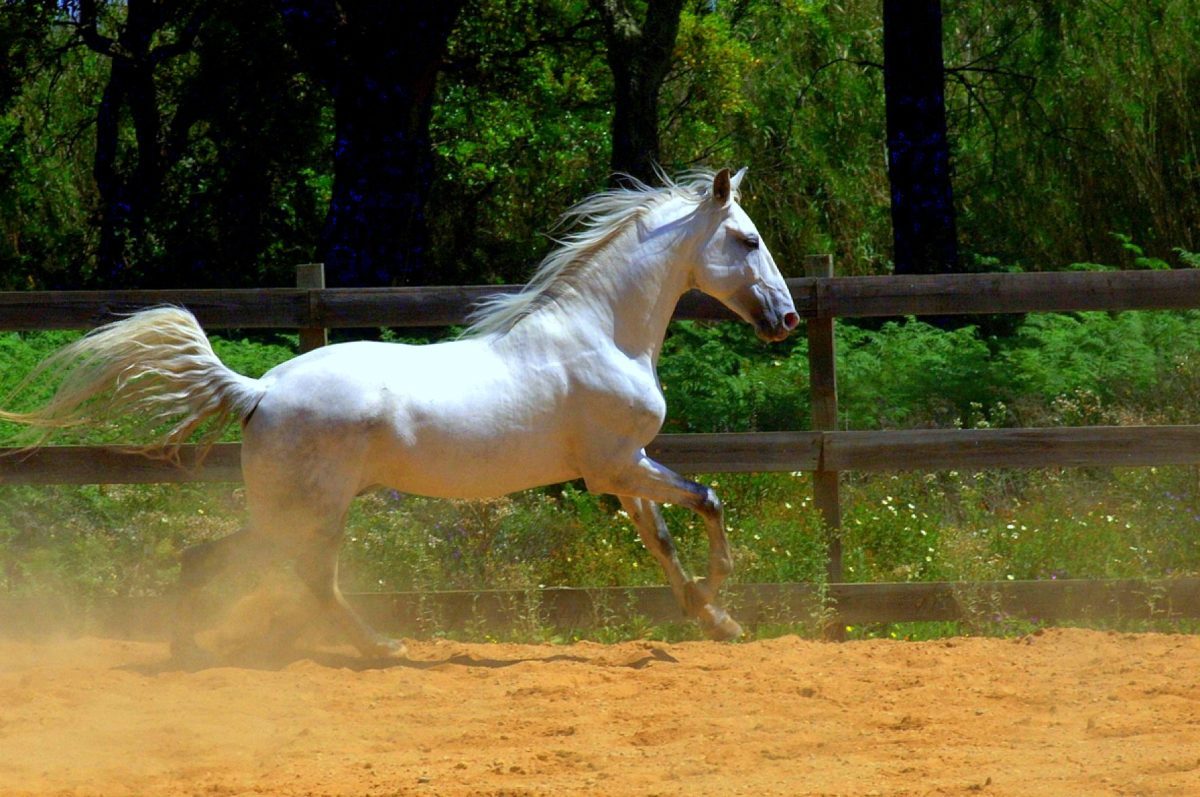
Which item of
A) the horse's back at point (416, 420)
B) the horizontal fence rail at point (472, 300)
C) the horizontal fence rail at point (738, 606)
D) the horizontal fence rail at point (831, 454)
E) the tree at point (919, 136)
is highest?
the tree at point (919, 136)

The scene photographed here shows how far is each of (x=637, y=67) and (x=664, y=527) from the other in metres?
6.28

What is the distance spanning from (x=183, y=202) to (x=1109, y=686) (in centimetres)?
1280

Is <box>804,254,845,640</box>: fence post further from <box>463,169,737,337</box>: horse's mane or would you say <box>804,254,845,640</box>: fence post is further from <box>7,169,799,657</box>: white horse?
<box>463,169,737,337</box>: horse's mane

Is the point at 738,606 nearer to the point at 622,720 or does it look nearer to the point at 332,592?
the point at 622,720

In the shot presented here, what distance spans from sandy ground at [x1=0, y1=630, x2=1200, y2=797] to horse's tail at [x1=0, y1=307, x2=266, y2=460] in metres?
1.07

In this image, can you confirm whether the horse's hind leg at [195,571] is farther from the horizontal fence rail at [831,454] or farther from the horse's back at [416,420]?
the horizontal fence rail at [831,454]

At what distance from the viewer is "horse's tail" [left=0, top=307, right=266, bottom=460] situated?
18.6ft

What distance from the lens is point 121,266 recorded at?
1503 cm

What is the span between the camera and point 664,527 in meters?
6.35

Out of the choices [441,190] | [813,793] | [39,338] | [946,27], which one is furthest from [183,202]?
[813,793]

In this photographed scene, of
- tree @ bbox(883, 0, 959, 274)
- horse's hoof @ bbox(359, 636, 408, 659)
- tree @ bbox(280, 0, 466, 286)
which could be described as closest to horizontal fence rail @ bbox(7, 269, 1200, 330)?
horse's hoof @ bbox(359, 636, 408, 659)

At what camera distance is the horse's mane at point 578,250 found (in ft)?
20.5

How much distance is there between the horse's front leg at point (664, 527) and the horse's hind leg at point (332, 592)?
1134mm

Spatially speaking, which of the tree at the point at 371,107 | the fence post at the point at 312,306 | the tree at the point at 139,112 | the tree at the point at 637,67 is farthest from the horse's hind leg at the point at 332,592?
the tree at the point at 139,112
